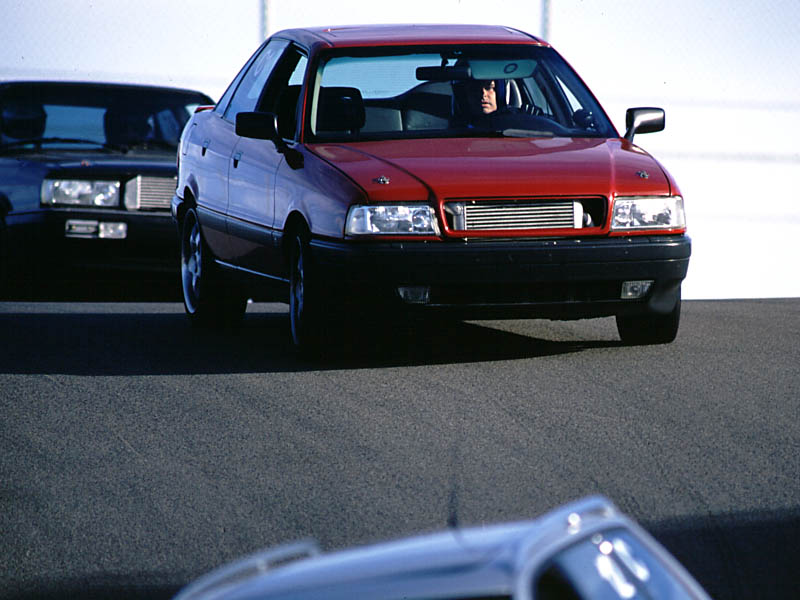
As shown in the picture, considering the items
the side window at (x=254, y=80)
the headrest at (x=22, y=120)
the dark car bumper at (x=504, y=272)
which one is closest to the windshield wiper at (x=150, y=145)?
the headrest at (x=22, y=120)

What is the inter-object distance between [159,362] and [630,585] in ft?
21.1

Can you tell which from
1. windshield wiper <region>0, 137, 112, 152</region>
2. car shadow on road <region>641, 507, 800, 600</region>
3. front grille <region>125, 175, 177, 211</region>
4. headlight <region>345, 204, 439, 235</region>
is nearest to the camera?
car shadow on road <region>641, 507, 800, 600</region>

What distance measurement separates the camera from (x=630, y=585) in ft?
6.32

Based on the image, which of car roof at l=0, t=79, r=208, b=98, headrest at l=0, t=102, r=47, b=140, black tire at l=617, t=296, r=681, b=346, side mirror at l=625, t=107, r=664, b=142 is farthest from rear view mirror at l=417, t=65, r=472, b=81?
headrest at l=0, t=102, r=47, b=140

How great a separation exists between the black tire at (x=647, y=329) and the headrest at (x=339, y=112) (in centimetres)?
174

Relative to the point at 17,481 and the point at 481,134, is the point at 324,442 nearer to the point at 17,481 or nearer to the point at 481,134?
the point at 17,481

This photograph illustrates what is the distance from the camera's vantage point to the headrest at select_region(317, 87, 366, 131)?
8227 millimetres

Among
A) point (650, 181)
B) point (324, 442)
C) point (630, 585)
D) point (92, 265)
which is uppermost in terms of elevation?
point (630, 585)

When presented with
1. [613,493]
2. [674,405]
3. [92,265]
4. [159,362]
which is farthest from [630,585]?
[92,265]

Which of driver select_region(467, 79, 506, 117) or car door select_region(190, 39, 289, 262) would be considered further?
car door select_region(190, 39, 289, 262)

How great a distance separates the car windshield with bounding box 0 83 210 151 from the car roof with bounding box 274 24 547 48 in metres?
2.64

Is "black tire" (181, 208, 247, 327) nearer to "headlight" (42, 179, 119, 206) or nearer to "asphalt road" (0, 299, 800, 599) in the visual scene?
"asphalt road" (0, 299, 800, 599)

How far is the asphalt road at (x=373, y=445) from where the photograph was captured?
14.9ft

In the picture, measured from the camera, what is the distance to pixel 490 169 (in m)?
7.47
